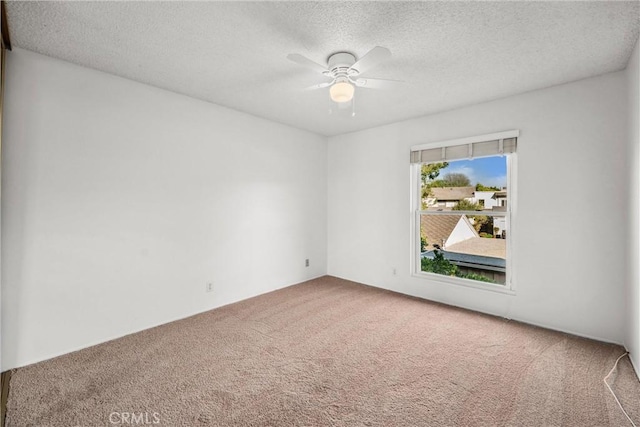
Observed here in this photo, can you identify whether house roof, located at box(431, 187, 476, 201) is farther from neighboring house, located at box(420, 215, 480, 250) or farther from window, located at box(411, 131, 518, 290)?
neighboring house, located at box(420, 215, 480, 250)

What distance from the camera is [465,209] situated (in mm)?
3674

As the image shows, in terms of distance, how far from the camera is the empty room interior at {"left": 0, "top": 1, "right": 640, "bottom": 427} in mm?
1900

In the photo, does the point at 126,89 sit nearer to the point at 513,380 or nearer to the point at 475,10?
the point at 475,10

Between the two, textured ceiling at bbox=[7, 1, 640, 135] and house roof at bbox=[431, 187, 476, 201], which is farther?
house roof at bbox=[431, 187, 476, 201]

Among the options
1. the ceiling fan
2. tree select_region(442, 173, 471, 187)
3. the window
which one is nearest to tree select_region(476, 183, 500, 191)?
the window

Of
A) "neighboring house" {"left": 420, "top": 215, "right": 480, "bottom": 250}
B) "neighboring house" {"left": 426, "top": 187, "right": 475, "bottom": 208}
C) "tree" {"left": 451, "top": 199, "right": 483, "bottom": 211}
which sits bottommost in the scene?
"neighboring house" {"left": 420, "top": 215, "right": 480, "bottom": 250}

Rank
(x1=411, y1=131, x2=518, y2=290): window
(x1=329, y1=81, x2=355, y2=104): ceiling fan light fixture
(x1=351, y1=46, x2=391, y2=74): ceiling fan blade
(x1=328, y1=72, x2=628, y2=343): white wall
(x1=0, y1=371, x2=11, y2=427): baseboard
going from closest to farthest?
1. (x1=0, y1=371, x2=11, y2=427): baseboard
2. (x1=351, y1=46, x2=391, y2=74): ceiling fan blade
3. (x1=329, y1=81, x2=355, y2=104): ceiling fan light fixture
4. (x1=328, y1=72, x2=628, y2=343): white wall
5. (x1=411, y1=131, x2=518, y2=290): window

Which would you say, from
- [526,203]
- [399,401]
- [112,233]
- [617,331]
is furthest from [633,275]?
[112,233]

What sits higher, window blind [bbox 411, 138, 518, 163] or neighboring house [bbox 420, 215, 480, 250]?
window blind [bbox 411, 138, 518, 163]

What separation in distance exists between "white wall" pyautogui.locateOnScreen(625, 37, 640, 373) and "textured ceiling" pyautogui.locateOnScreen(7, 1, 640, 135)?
0.84 ft

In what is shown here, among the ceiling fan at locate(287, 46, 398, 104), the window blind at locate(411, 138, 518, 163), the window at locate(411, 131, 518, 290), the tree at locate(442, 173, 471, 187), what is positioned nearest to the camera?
the ceiling fan at locate(287, 46, 398, 104)

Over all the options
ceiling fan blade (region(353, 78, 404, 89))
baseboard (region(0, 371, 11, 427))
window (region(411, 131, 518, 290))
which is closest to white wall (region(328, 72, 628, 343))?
window (region(411, 131, 518, 290))

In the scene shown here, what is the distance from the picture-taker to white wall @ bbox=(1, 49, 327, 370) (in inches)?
90.6

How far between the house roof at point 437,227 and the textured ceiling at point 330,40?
157 cm
